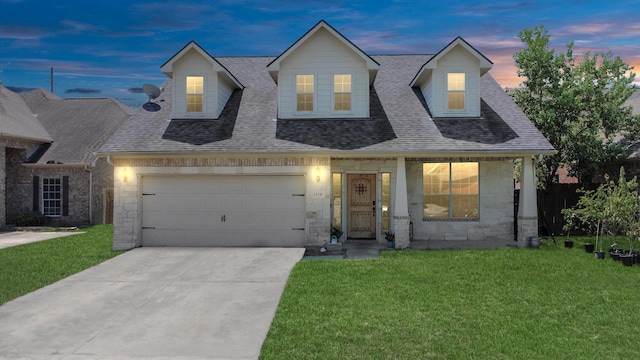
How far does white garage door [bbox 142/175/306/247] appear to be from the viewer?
13.8 metres

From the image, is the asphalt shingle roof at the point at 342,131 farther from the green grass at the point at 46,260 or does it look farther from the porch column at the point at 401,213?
the green grass at the point at 46,260

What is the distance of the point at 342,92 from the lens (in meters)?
15.1

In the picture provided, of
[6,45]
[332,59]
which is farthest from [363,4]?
[6,45]

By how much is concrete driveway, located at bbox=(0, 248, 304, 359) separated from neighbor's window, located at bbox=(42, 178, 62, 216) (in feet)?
36.7

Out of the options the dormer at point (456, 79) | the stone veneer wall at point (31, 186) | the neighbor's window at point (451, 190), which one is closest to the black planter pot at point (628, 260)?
the neighbor's window at point (451, 190)

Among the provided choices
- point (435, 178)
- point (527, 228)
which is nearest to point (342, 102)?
point (435, 178)

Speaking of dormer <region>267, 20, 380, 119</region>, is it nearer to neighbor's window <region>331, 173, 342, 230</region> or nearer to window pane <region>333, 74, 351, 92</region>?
window pane <region>333, 74, 351, 92</region>

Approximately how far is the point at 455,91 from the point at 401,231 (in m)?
5.56

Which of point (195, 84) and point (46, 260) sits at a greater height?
point (195, 84)

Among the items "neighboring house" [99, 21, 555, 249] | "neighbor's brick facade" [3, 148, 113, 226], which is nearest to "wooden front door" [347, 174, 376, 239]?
"neighboring house" [99, 21, 555, 249]

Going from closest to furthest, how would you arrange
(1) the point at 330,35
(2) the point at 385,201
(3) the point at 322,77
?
1. (2) the point at 385,201
2. (1) the point at 330,35
3. (3) the point at 322,77

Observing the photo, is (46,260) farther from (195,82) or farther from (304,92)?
(304,92)

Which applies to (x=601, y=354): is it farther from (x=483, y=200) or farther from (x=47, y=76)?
(x=47, y=76)

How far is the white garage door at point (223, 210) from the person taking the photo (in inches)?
544
